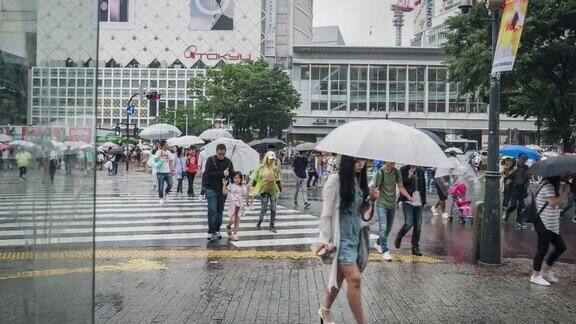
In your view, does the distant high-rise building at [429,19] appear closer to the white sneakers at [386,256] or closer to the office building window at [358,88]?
the office building window at [358,88]

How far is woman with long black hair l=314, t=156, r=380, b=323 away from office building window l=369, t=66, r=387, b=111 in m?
65.4

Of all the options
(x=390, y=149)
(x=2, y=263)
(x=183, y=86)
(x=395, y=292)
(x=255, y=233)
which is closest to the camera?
(x=2, y=263)

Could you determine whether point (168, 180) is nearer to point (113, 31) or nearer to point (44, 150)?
point (44, 150)

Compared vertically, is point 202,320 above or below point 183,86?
below

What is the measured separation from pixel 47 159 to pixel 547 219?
252 inches

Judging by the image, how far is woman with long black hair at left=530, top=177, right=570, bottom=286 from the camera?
7.39 meters

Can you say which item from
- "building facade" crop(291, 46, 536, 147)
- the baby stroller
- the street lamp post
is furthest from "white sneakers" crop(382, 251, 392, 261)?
"building facade" crop(291, 46, 536, 147)

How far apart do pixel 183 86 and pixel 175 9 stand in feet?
44.6

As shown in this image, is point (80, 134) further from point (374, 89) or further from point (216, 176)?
point (374, 89)

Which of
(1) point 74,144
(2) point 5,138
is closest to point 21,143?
(2) point 5,138

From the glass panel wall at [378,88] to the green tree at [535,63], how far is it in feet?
157

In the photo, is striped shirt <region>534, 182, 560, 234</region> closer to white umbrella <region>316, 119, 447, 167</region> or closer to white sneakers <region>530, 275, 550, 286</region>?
white sneakers <region>530, 275, 550, 286</region>

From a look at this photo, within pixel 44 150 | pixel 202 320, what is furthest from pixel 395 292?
pixel 44 150

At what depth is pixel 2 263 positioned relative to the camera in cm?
310
